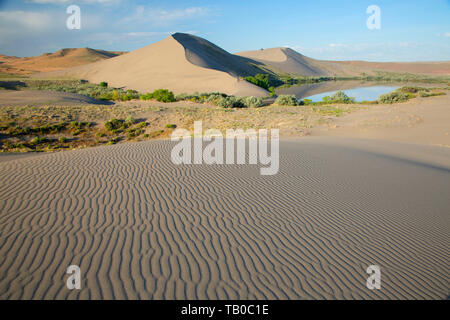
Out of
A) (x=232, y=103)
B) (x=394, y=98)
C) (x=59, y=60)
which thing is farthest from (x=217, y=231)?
(x=59, y=60)

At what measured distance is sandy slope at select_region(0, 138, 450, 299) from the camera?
312 cm

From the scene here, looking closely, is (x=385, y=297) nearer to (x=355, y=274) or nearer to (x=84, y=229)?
(x=355, y=274)

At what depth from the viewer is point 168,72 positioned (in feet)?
160

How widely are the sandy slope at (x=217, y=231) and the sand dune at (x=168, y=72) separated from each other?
96.7 feet

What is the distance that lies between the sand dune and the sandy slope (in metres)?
29.5

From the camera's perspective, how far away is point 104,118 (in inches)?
718

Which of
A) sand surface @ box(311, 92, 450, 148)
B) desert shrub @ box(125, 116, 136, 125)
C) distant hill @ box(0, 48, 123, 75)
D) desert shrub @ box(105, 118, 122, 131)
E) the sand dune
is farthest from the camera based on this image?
distant hill @ box(0, 48, 123, 75)

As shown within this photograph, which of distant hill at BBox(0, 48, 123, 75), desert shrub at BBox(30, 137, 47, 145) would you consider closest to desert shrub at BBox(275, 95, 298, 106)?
desert shrub at BBox(30, 137, 47, 145)

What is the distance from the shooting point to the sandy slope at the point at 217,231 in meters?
3.12

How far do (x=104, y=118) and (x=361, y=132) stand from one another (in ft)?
50.8

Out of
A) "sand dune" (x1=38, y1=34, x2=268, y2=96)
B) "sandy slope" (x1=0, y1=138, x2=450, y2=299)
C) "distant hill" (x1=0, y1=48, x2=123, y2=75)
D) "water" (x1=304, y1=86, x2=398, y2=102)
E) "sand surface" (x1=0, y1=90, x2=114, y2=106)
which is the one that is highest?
"distant hill" (x1=0, y1=48, x2=123, y2=75)

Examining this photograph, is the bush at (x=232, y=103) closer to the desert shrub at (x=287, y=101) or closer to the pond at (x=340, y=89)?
the desert shrub at (x=287, y=101)

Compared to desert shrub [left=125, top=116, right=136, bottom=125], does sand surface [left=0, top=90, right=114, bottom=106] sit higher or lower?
higher

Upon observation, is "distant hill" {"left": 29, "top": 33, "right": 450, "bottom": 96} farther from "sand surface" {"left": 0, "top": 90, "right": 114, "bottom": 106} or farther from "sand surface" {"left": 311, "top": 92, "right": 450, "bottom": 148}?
"sand surface" {"left": 311, "top": 92, "right": 450, "bottom": 148}
